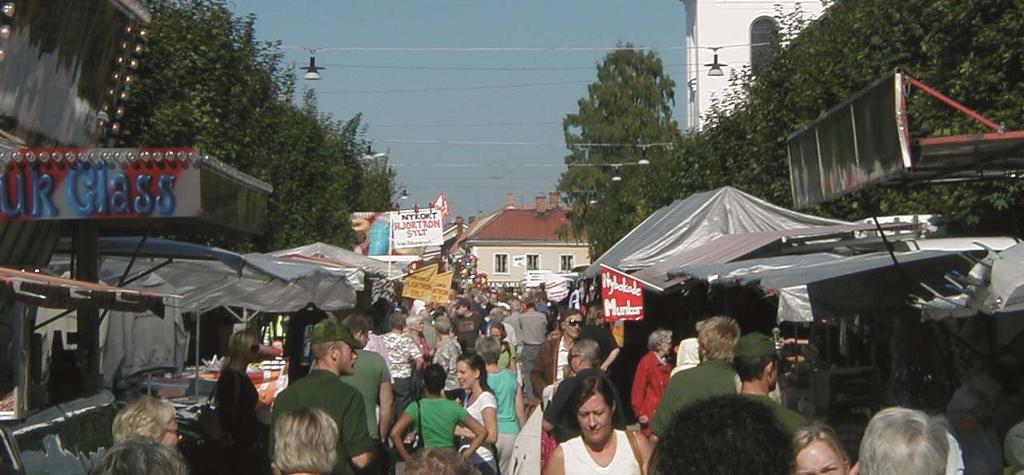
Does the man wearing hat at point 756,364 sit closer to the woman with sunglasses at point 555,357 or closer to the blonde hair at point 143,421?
the blonde hair at point 143,421

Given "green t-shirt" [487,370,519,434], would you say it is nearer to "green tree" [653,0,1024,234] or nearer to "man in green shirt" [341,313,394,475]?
"man in green shirt" [341,313,394,475]

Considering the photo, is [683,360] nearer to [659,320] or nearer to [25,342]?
[25,342]

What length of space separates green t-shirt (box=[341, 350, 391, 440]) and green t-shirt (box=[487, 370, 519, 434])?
1.61 meters

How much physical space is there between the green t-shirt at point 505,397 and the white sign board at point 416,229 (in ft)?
97.7

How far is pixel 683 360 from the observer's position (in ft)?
44.4

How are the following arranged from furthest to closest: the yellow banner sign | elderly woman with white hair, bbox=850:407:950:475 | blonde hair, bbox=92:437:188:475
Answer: the yellow banner sign < elderly woman with white hair, bbox=850:407:950:475 < blonde hair, bbox=92:437:188:475

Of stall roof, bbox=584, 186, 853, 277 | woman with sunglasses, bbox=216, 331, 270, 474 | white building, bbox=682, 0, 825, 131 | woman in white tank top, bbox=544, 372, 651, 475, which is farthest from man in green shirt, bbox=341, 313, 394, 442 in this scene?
white building, bbox=682, 0, 825, 131

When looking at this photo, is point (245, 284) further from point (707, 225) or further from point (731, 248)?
point (707, 225)

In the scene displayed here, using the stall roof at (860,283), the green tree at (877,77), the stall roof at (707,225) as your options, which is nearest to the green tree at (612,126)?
the green tree at (877,77)

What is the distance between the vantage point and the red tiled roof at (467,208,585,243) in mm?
130125

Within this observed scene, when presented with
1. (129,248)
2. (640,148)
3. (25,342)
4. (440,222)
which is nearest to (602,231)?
(640,148)

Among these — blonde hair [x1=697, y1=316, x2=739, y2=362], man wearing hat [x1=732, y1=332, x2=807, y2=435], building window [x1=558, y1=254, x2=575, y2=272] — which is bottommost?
man wearing hat [x1=732, y1=332, x2=807, y2=435]

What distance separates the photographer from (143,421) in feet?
23.5

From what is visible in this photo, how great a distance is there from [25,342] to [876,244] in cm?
798
